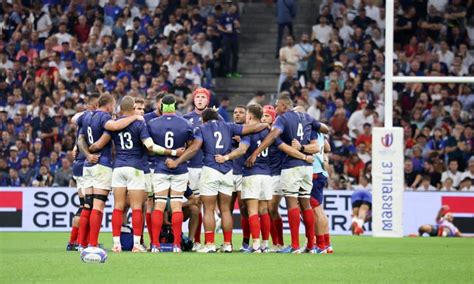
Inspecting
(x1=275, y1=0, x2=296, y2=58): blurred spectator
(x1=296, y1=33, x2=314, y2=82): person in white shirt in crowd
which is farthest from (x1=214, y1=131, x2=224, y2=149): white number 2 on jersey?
(x1=275, y1=0, x2=296, y2=58): blurred spectator

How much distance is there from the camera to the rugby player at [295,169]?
18391 millimetres

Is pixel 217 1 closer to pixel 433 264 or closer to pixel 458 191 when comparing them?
pixel 458 191

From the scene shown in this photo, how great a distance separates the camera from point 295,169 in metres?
18.4

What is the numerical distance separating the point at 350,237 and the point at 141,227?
7333mm

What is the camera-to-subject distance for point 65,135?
97.2ft

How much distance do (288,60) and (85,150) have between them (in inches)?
547

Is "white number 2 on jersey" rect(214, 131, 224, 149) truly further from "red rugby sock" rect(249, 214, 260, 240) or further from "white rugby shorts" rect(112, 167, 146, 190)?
A: "white rugby shorts" rect(112, 167, 146, 190)

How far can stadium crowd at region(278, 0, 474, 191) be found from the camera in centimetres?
2784

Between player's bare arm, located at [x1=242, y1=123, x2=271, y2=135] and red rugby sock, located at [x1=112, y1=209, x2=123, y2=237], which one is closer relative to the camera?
red rugby sock, located at [x1=112, y1=209, x2=123, y2=237]

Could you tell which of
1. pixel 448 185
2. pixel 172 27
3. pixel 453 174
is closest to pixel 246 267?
pixel 448 185

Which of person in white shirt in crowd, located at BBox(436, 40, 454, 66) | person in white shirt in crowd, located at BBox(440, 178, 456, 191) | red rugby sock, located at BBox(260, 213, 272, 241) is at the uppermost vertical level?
person in white shirt in crowd, located at BBox(436, 40, 454, 66)

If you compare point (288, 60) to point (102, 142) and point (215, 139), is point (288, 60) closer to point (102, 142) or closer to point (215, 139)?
point (215, 139)

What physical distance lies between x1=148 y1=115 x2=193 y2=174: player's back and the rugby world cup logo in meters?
6.08

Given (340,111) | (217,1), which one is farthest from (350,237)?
(217,1)
